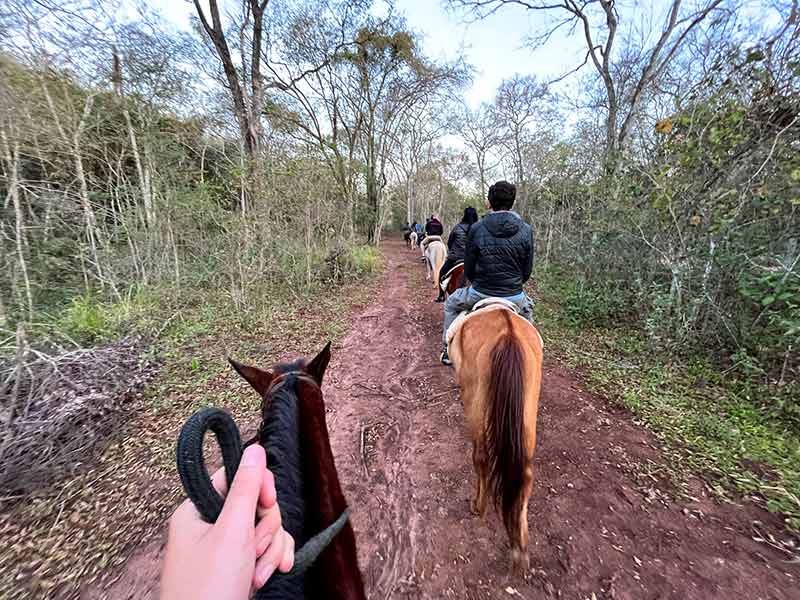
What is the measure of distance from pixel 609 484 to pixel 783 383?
8.49 feet

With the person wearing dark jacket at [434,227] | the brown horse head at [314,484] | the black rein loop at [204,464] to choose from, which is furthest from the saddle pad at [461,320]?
the person wearing dark jacket at [434,227]

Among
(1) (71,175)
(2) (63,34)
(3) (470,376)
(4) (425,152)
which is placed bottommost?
(3) (470,376)

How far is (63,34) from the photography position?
14.3 ft

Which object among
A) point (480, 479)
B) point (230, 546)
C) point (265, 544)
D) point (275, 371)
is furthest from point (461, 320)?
point (230, 546)

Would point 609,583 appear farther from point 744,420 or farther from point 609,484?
point 744,420

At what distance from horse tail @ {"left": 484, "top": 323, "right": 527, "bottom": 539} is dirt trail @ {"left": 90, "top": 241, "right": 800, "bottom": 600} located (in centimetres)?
45

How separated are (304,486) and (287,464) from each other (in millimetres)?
127

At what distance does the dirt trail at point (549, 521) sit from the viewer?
1987 millimetres

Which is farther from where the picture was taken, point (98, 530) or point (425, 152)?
point (425, 152)

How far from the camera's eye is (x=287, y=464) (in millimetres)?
1023

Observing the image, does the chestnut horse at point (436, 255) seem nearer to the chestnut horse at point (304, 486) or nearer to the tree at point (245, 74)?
the tree at point (245, 74)

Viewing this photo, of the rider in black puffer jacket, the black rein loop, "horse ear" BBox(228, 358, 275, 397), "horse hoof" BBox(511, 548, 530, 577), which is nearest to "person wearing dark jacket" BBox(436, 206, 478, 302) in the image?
the rider in black puffer jacket

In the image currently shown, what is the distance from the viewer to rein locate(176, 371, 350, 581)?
0.57 m

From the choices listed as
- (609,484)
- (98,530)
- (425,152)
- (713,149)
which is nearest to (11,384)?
(98,530)
